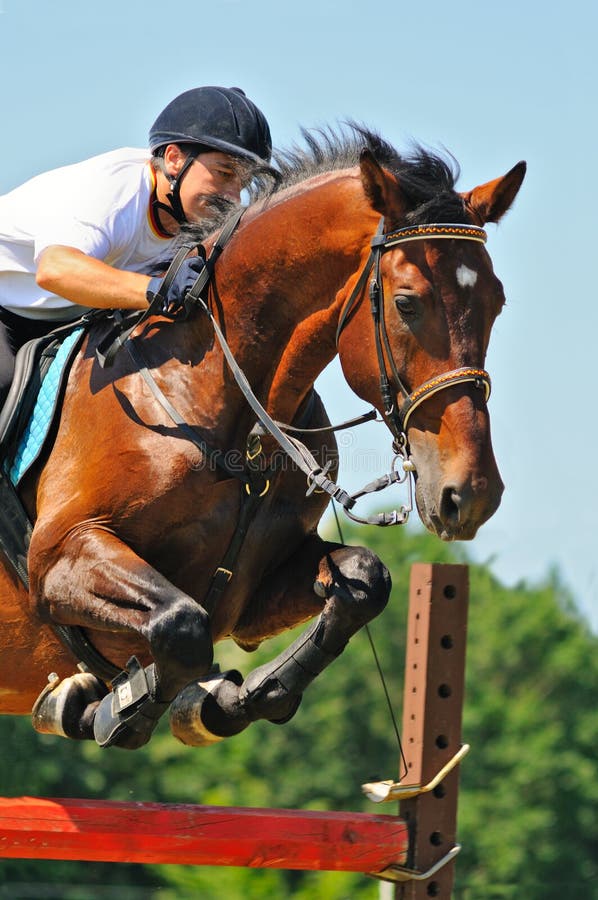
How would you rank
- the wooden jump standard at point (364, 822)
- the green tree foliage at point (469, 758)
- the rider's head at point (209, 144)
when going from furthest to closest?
the green tree foliage at point (469, 758) < the rider's head at point (209, 144) < the wooden jump standard at point (364, 822)

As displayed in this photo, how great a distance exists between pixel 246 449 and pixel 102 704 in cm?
84

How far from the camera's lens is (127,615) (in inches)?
139

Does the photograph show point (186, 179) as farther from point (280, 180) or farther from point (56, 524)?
point (56, 524)

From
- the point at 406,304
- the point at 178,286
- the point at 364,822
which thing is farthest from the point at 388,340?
the point at 364,822

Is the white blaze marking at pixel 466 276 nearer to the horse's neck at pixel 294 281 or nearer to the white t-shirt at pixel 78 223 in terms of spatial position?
the horse's neck at pixel 294 281

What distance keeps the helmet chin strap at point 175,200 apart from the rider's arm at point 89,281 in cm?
40

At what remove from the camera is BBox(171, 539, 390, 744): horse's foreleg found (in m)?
3.69

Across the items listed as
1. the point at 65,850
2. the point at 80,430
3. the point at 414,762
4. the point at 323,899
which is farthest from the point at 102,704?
the point at 323,899

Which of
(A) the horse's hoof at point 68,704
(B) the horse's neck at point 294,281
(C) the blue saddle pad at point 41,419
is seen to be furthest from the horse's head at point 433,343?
(A) the horse's hoof at point 68,704

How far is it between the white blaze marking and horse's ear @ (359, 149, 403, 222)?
0.86ft

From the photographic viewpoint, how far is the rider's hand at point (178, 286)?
3.76 m

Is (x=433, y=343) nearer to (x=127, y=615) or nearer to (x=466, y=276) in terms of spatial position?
(x=466, y=276)

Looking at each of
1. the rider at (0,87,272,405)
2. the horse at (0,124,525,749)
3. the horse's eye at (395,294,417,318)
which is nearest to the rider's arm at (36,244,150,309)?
the rider at (0,87,272,405)

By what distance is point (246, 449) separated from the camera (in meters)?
3.76
